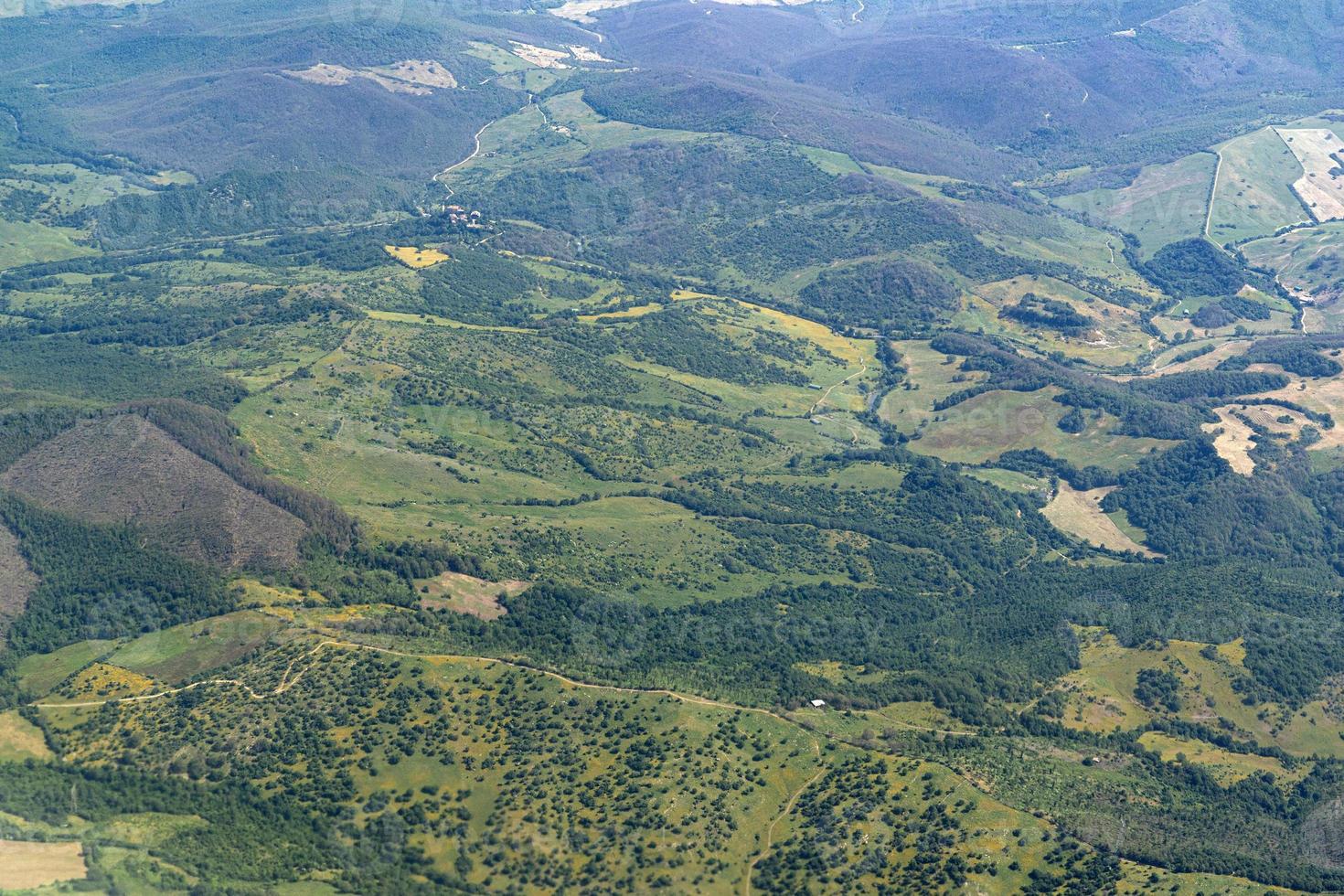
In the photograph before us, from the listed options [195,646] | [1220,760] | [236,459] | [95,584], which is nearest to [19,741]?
[195,646]

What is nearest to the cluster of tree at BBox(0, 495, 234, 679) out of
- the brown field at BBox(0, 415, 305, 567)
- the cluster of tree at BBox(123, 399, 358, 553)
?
the brown field at BBox(0, 415, 305, 567)

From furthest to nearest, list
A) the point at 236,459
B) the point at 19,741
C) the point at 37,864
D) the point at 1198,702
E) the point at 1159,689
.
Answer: the point at 236,459
the point at 1159,689
the point at 1198,702
the point at 19,741
the point at 37,864

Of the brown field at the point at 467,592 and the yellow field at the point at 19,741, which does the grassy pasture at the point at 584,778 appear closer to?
the yellow field at the point at 19,741

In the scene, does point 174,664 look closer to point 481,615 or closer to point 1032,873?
point 481,615

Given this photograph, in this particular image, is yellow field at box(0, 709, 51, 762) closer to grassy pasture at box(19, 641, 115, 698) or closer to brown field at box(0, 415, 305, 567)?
grassy pasture at box(19, 641, 115, 698)

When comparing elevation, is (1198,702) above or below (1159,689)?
below

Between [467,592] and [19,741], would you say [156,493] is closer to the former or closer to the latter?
[467,592]
